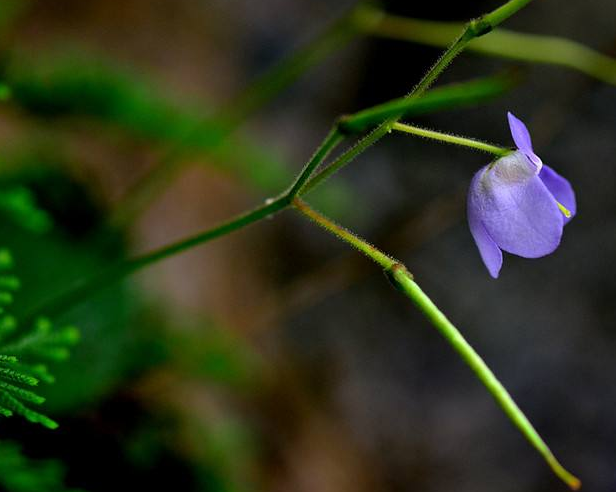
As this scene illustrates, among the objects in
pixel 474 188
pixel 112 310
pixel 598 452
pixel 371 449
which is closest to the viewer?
pixel 474 188

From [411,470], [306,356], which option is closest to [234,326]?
[306,356]

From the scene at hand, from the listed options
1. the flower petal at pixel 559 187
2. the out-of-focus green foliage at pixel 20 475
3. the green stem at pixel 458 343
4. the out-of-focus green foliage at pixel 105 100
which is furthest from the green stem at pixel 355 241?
the out-of-focus green foliage at pixel 105 100

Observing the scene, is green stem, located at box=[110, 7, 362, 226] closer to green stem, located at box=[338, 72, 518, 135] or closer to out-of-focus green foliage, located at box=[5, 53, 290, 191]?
out-of-focus green foliage, located at box=[5, 53, 290, 191]

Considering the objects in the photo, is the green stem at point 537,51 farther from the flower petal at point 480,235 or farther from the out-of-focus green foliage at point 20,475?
the out-of-focus green foliage at point 20,475

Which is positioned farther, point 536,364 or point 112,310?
point 536,364

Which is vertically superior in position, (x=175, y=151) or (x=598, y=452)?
(x=175, y=151)

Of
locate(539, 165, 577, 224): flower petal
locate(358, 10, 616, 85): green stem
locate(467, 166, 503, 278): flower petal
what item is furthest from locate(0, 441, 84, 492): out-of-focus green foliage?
locate(358, 10, 616, 85): green stem

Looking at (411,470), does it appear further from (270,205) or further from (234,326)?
(270,205)
